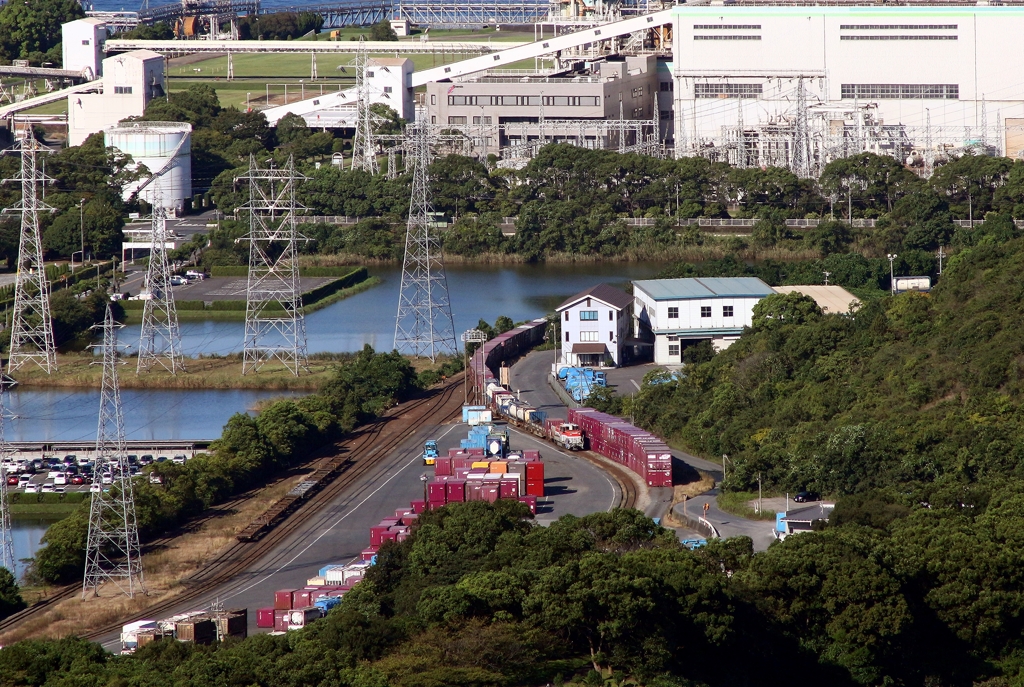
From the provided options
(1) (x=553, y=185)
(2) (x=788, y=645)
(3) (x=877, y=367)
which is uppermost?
(1) (x=553, y=185)

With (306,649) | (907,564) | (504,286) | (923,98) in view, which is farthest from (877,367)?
(923,98)

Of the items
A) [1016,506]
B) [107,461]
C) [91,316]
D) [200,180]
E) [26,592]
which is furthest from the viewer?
[200,180]

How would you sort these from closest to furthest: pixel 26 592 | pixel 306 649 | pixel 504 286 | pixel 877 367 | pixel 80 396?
pixel 306 649 < pixel 26 592 < pixel 877 367 < pixel 80 396 < pixel 504 286

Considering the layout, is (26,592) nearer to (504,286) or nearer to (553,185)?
(504,286)

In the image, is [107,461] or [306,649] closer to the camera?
[306,649]

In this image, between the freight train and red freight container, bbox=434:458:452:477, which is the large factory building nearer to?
the freight train

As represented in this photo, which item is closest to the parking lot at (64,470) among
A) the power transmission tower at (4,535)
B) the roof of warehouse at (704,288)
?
the power transmission tower at (4,535)

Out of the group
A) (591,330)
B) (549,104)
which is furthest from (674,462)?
(549,104)

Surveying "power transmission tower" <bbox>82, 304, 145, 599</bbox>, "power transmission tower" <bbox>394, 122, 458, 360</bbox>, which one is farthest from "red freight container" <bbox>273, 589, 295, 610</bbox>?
"power transmission tower" <bbox>394, 122, 458, 360</bbox>
